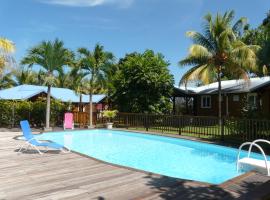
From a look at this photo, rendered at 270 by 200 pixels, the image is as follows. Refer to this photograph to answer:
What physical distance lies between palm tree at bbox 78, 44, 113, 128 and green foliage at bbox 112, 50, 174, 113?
103 inches

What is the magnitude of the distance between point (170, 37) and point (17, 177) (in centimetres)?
2467

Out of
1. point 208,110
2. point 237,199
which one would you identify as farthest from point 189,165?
point 208,110

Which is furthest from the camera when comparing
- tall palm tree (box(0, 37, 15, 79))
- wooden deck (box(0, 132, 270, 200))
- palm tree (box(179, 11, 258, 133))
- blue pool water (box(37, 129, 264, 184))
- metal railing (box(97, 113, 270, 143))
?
palm tree (box(179, 11, 258, 133))

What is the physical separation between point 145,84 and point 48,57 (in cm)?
781

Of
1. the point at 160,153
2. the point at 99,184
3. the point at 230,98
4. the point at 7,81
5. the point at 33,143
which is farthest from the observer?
the point at 7,81

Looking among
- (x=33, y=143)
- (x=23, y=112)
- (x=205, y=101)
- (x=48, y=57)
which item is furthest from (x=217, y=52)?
(x=33, y=143)

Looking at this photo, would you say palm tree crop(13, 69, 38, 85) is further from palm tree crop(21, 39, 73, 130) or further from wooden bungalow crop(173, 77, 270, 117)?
palm tree crop(21, 39, 73, 130)

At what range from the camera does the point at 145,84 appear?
23.7 m

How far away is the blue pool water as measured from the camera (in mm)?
10156

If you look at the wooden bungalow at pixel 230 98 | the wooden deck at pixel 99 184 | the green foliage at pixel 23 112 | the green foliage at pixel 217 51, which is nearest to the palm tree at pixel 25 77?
the green foliage at pixel 23 112

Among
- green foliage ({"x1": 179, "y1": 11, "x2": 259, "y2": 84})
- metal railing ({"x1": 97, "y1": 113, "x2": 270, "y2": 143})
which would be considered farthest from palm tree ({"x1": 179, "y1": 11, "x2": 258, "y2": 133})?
metal railing ({"x1": 97, "y1": 113, "x2": 270, "y2": 143})

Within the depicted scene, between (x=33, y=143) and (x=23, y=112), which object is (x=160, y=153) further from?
(x=23, y=112)

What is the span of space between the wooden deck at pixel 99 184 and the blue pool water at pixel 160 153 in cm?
259

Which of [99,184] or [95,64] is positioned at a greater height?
[95,64]
